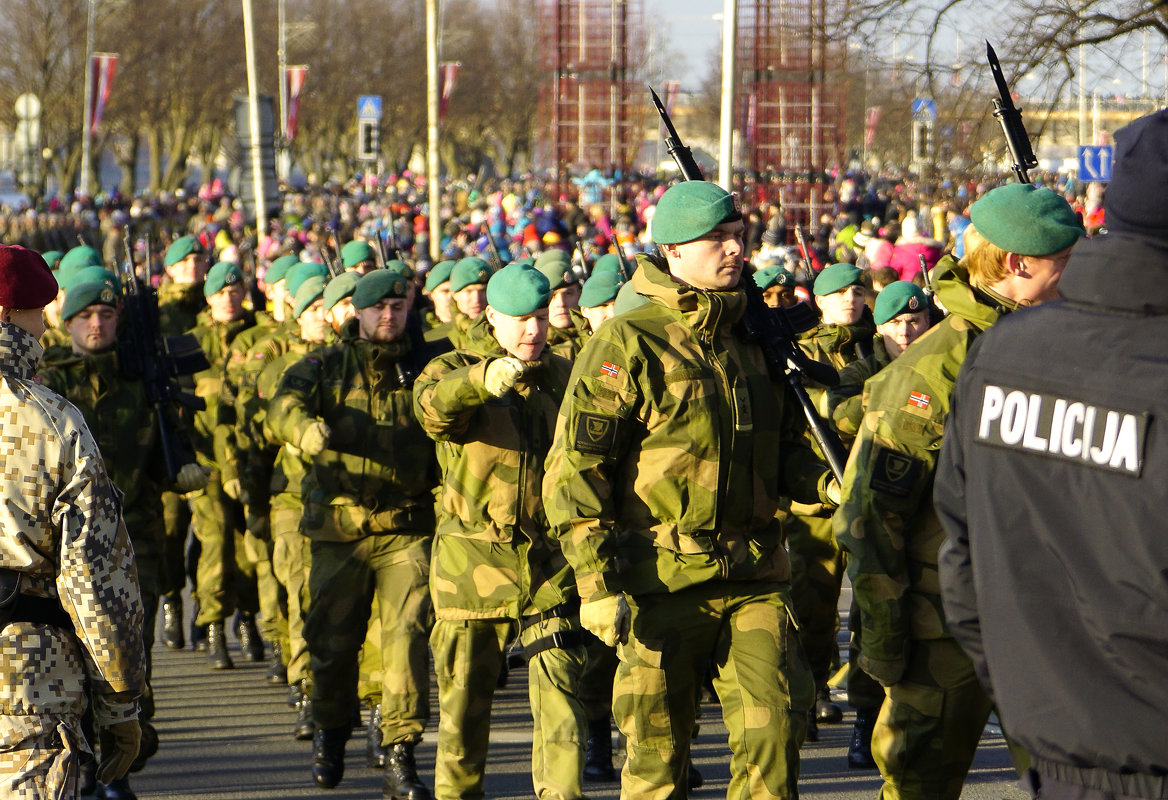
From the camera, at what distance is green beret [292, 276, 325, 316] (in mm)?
8883

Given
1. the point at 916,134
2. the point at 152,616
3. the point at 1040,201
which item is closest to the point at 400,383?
the point at 152,616

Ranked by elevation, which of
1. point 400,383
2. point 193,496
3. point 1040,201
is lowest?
point 193,496

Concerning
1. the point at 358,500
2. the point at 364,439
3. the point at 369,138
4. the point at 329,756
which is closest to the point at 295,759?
the point at 329,756

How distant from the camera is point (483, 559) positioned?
6312mm

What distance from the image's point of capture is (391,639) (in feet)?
23.1

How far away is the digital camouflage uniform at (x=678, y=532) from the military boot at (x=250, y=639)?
542cm

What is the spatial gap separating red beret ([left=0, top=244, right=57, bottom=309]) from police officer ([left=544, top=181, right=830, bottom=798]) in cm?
153

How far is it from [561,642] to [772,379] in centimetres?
129

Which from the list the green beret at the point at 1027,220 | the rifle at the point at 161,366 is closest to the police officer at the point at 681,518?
the green beret at the point at 1027,220

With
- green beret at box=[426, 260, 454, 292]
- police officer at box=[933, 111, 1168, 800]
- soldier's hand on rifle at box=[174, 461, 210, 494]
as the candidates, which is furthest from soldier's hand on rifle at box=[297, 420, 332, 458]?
police officer at box=[933, 111, 1168, 800]

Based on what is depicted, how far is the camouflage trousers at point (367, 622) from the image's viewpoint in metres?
6.99

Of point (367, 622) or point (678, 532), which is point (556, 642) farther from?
point (367, 622)

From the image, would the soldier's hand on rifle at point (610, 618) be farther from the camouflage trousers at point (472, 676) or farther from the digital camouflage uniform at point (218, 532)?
the digital camouflage uniform at point (218, 532)

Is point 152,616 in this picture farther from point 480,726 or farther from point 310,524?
point 480,726
